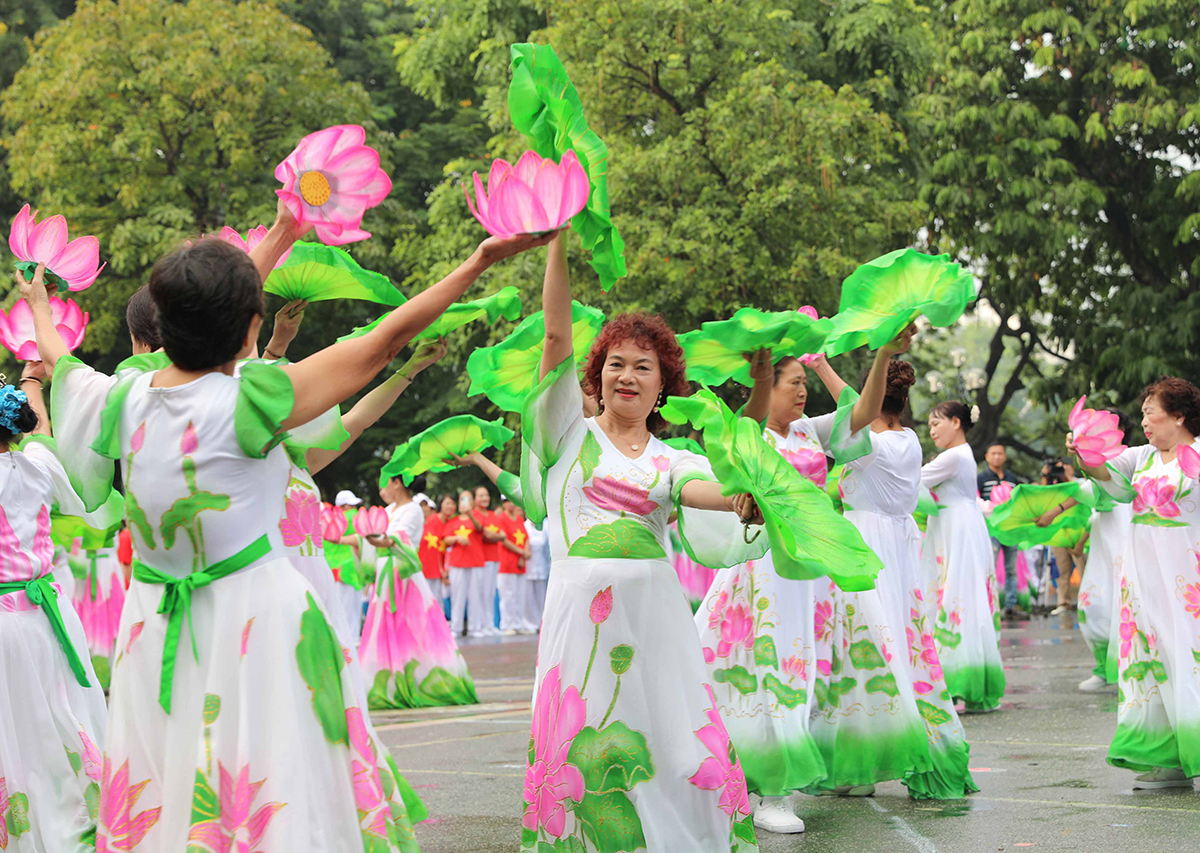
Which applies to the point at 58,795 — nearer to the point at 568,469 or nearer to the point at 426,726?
the point at 568,469

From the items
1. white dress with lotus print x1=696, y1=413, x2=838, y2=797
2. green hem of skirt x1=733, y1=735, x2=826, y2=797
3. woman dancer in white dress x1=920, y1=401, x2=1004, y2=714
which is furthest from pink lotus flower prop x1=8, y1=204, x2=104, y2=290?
woman dancer in white dress x1=920, y1=401, x2=1004, y2=714

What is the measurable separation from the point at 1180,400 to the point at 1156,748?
176 cm

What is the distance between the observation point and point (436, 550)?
919 inches

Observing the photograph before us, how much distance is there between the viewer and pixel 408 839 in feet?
12.0

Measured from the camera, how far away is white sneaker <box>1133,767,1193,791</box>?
7.36 metres

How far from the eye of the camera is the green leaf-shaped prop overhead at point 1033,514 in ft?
36.4

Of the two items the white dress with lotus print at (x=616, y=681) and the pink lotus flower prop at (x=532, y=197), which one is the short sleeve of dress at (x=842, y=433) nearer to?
the white dress with lotus print at (x=616, y=681)

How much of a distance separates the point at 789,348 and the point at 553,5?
1626cm

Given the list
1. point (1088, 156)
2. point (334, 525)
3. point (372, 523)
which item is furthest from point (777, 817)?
point (1088, 156)

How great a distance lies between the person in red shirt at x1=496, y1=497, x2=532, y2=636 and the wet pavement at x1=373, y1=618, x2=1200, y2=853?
11.7 m

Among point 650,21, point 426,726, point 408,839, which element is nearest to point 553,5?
point 650,21

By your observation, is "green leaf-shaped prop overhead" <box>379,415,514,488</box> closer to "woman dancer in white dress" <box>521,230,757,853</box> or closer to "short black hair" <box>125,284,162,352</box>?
"woman dancer in white dress" <box>521,230,757,853</box>

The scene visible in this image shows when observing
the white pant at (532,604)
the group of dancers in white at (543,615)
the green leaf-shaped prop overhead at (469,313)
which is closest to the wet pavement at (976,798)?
the group of dancers in white at (543,615)

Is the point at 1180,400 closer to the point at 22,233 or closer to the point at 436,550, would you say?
the point at 22,233
